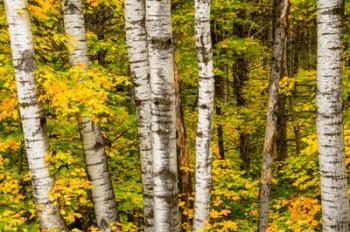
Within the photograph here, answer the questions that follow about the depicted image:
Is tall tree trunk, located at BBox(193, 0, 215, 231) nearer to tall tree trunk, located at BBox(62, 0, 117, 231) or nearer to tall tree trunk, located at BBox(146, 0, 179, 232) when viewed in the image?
tall tree trunk, located at BBox(146, 0, 179, 232)

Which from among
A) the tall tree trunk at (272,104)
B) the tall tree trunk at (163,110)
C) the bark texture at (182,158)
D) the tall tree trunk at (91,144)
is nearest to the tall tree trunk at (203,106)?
the tall tree trunk at (163,110)

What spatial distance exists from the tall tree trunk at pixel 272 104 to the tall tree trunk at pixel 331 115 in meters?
3.06

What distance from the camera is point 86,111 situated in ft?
18.8

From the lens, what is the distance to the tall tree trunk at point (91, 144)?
6.36 m

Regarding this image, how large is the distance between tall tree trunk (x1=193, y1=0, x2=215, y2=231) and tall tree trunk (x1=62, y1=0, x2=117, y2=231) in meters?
1.52

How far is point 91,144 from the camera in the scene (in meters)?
6.56

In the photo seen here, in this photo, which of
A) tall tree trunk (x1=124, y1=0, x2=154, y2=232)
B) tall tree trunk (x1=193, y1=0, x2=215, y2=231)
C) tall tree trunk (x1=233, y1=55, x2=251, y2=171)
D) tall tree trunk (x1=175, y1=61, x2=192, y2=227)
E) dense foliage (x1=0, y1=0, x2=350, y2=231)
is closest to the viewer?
tall tree trunk (x1=193, y1=0, x2=215, y2=231)

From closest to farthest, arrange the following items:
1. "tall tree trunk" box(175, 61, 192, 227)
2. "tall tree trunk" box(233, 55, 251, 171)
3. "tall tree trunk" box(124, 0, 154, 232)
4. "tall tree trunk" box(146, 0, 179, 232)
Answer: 1. "tall tree trunk" box(146, 0, 179, 232)
2. "tall tree trunk" box(124, 0, 154, 232)
3. "tall tree trunk" box(175, 61, 192, 227)
4. "tall tree trunk" box(233, 55, 251, 171)

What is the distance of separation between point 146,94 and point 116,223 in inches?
89.1

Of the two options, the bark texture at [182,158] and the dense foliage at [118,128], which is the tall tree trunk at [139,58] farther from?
the bark texture at [182,158]

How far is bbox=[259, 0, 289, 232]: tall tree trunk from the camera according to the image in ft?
24.5

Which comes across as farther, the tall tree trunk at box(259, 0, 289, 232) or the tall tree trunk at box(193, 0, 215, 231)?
the tall tree trunk at box(259, 0, 289, 232)

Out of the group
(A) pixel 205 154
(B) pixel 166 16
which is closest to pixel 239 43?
(A) pixel 205 154

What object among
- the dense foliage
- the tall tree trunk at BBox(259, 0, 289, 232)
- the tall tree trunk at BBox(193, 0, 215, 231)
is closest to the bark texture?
the dense foliage
